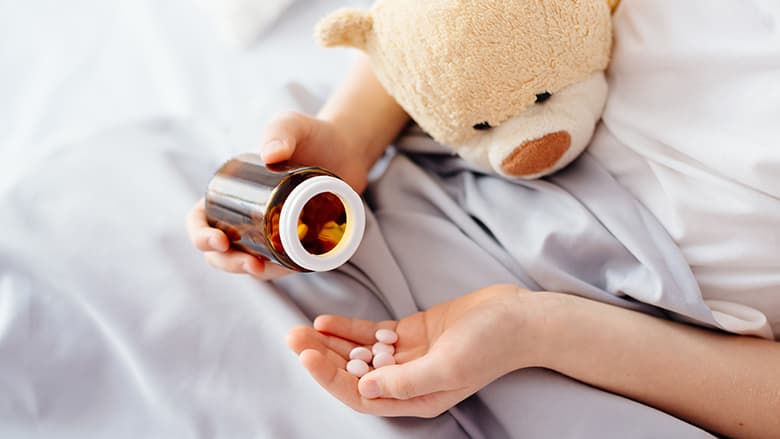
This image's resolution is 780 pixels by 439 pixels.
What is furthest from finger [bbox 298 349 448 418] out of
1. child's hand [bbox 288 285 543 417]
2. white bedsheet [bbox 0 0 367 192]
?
white bedsheet [bbox 0 0 367 192]

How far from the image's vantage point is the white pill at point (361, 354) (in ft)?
2.02

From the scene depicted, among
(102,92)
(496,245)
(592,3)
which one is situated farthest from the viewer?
(102,92)

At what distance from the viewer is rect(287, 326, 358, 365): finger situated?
→ 590 mm

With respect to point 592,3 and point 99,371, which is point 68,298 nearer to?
point 99,371

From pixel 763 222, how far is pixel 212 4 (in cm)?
78

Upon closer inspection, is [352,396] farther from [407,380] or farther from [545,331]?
[545,331]

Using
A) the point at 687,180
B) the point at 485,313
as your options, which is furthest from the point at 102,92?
the point at 687,180

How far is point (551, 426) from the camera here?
61 centimetres

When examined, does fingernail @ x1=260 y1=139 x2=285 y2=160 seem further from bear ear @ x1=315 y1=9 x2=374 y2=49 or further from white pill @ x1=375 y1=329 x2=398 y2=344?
white pill @ x1=375 y1=329 x2=398 y2=344

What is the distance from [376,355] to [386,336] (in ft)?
0.07

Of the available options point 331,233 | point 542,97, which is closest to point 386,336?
point 331,233

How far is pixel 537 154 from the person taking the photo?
60 cm

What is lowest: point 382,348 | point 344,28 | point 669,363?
point 669,363

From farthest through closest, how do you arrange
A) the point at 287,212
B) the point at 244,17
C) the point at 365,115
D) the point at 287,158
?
the point at 244,17 < the point at 365,115 < the point at 287,158 < the point at 287,212
